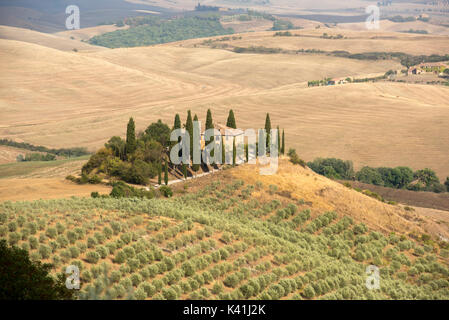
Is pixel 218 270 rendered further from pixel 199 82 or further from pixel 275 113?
pixel 199 82

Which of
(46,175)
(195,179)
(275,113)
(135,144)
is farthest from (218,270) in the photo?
(275,113)

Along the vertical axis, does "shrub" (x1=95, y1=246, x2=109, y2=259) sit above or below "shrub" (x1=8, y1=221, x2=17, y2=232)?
below

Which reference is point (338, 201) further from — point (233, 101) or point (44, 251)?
point (233, 101)

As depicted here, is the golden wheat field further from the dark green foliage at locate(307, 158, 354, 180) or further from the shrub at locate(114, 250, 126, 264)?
the shrub at locate(114, 250, 126, 264)

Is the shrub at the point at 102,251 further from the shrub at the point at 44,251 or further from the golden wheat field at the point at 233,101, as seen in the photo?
the golden wheat field at the point at 233,101

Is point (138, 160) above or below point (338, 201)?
above

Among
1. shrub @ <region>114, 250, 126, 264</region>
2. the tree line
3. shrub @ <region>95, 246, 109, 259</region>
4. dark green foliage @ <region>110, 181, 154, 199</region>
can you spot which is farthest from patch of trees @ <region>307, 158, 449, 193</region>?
shrub @ <region>95, 246, 109, 259</region>

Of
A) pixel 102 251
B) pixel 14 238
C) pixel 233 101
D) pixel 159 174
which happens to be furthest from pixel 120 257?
pixel 233 101

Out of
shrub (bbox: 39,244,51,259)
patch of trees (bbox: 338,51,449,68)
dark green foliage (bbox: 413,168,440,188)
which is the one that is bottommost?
dark green foliage (bbox: 413,168,440,188)

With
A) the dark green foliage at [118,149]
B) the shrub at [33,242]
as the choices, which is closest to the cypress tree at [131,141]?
the dark green foliage at [118,149]
